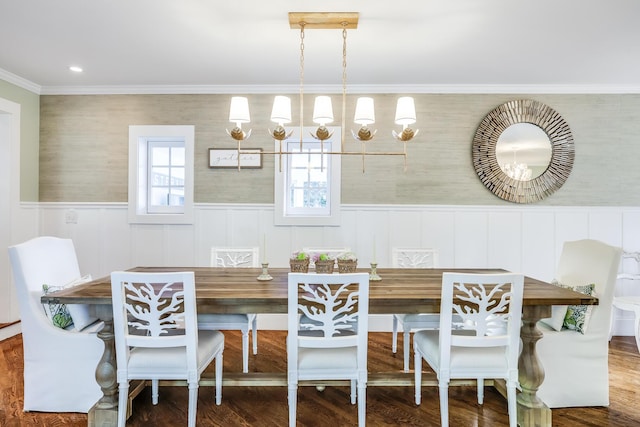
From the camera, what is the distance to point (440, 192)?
12.3ft

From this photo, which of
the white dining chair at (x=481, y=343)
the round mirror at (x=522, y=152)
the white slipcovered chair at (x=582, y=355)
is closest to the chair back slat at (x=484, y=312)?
the white dining chair at (x=481, y=343)

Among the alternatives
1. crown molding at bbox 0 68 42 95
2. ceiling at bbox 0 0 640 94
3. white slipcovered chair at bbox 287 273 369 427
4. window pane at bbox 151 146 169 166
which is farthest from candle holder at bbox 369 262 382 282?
crown molding at bbox 0 68 42 95

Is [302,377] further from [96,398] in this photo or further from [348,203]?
[348,203]

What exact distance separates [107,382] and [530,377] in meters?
2.32

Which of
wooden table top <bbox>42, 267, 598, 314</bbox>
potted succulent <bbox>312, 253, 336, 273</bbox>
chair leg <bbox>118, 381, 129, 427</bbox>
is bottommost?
chair leg <bbox>118, 381, 129, 427</bbox>

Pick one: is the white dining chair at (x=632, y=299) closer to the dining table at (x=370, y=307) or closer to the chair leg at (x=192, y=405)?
the dining table at (x=370, y=307)

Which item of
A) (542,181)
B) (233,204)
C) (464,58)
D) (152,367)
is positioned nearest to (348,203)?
(233,204)

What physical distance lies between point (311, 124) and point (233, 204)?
3.75ft

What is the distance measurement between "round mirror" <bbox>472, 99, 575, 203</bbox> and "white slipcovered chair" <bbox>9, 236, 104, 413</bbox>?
357 centimetres

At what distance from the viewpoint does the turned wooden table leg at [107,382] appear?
1984 mm

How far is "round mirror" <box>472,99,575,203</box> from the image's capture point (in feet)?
12.0

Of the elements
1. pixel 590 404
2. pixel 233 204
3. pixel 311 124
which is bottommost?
pixel 590 404

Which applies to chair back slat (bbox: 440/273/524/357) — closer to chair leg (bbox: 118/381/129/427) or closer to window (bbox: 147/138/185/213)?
chair leg (bbox: 118/381/129/427)

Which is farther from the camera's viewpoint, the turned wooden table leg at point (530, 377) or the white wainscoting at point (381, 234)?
the white wainscoting at point (381, 234)
